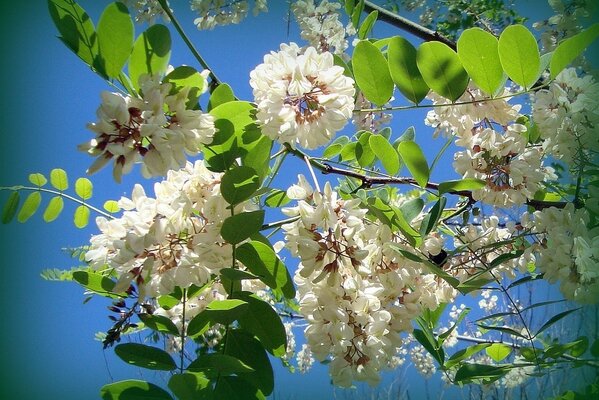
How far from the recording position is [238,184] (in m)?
0.55

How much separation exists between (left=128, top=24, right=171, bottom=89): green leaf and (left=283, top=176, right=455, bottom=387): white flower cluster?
0.57ft

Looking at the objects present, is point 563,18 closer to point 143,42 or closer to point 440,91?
point 440,91

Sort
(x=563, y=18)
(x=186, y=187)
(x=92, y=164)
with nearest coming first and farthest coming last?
(x=92, y=164) < (x=186, y=187) < (x=563, y=18)

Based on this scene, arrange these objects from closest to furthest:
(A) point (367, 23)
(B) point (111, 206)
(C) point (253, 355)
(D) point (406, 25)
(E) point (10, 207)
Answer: (C) point (253, 355), (B) point (111, 206), (E) point (10, 207), (A) point (367, 23), (D) point (406, 25)

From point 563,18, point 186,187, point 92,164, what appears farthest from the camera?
point 563,18

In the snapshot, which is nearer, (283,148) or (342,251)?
(342,251)

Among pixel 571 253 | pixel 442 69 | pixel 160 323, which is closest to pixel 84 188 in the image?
pixel 160 323

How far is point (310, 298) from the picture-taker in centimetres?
57

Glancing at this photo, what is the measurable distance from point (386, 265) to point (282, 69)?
0.77ft

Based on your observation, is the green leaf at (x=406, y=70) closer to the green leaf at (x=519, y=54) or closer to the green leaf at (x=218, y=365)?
the green leaf at (x=519, y=54)

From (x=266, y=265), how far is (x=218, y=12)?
0.83m

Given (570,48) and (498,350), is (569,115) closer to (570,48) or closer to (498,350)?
(570,48)

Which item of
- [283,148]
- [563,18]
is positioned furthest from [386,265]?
[563,18]

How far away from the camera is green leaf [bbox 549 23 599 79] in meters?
0.57
